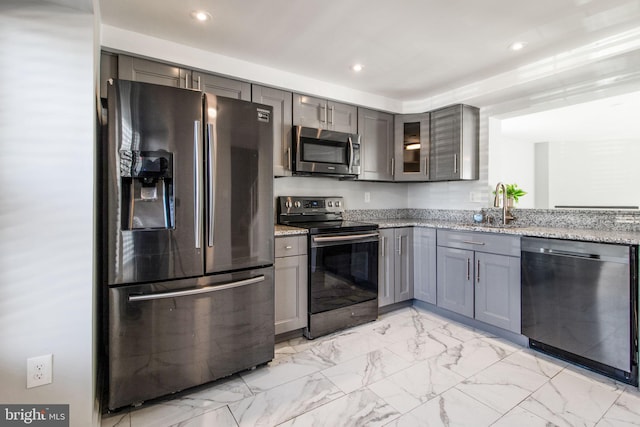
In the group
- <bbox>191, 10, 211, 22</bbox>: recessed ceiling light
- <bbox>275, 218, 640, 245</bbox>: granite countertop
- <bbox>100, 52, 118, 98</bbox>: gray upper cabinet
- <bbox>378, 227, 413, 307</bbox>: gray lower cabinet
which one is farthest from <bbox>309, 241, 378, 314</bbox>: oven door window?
<bbox>100, 52, 118, 98</bbox>: gray upper cabinet

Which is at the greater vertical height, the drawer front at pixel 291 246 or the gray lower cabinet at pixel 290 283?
the drawer front at pixel 291 246

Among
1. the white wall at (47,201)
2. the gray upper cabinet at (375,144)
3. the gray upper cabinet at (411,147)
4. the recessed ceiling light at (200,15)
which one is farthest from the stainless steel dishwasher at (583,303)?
the white wall at (47,201)

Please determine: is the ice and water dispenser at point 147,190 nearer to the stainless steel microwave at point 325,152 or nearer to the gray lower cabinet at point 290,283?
the gray lower cabinet at point 290,283

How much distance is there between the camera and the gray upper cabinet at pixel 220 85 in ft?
7.73

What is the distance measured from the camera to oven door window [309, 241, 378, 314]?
2.52 meters

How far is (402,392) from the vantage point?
1836 millimetres

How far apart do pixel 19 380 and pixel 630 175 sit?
23.4 feet

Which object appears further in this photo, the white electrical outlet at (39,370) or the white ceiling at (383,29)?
the white ceiling at (383,29)

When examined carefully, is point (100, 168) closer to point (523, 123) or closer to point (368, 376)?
Result: point (368, 376)

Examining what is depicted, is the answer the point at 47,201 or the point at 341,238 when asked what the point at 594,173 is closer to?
the point at 341,238

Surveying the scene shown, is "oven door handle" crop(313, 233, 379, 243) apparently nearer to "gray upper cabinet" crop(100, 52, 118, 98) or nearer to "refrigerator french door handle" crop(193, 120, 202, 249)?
"refrigerator french door handle" crop(193, 120, 202, 249)

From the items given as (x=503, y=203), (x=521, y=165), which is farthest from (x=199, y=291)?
(x=521, y=165)

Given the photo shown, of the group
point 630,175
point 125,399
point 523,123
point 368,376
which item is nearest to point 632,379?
point 368,376

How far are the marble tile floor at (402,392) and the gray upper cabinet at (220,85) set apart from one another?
2.07 m
